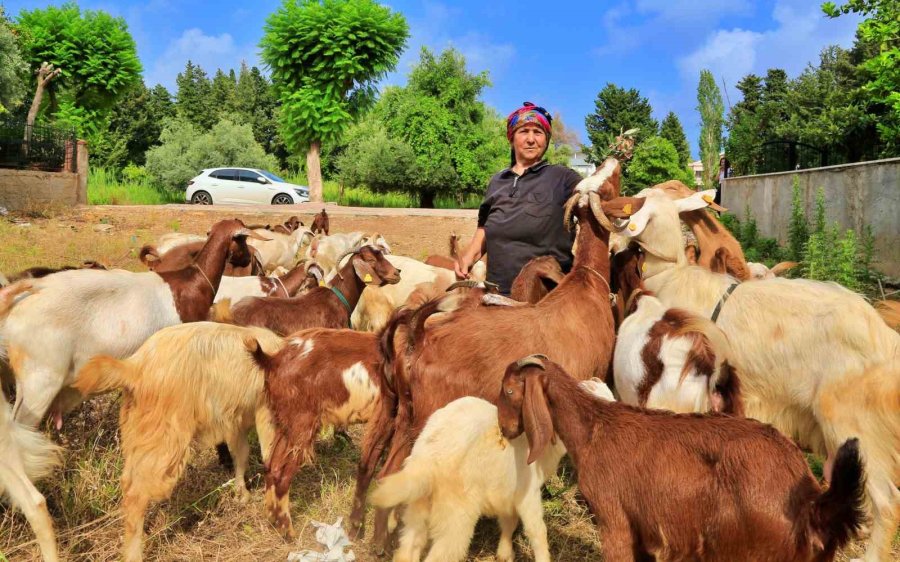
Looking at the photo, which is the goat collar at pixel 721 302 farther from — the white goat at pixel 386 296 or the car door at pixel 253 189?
the car door at pixel 253 189

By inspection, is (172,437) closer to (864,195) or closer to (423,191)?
(864,195)

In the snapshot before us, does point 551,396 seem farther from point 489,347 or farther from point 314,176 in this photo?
point 314,176

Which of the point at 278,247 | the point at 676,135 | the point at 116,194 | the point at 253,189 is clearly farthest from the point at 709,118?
the point at 278,247

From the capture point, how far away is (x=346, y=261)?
699cm

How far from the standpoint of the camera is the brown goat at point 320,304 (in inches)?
243

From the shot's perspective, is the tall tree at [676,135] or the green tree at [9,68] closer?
the green tree at [9,68]

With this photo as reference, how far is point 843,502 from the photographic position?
2582 millimetres

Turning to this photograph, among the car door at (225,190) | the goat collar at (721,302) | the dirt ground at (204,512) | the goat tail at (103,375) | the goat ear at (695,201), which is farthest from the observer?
the car door at (225,190)

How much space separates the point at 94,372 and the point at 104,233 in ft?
45.9

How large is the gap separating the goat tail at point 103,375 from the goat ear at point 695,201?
3634 millimetres

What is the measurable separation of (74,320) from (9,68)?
1101 inches

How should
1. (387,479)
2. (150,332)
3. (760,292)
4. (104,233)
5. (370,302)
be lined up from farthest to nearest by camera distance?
1. (104,233)
2. (370,302)
3. (150,332)
4. (760,292)
5. (387,479)

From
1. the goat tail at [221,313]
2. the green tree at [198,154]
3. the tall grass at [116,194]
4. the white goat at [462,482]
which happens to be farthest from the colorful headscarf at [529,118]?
the green tree at [198,154]

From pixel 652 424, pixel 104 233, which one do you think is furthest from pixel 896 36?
pixel 104 233
